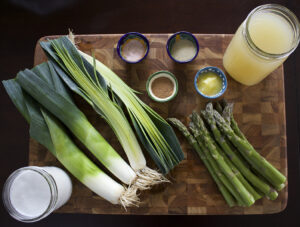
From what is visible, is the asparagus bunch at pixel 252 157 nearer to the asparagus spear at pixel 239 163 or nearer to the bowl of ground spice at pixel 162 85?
the asparagus spear at pixel 239 163

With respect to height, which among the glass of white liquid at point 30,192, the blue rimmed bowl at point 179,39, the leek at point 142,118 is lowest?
the glass of white liquid at point 30,192

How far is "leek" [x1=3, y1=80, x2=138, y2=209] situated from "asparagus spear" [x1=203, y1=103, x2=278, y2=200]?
1.56 feet

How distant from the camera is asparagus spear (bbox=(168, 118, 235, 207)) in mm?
1364

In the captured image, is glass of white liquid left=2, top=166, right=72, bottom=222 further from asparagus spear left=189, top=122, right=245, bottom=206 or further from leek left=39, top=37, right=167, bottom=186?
asparagus spear left=189, top=122, right=245, bottom=206

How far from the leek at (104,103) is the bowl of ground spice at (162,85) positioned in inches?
7.7

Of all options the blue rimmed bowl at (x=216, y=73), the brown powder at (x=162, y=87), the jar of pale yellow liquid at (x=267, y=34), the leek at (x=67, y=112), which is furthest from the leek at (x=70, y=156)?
the jar of pale yellow liquid at (x=267, y=34)

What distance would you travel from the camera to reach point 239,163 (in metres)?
1.36

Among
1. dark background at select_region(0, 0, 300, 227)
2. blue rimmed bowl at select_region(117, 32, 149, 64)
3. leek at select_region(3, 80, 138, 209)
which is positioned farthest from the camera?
dark background at select_region(0, 0, 300, 227)

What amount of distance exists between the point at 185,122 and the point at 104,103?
0.42m

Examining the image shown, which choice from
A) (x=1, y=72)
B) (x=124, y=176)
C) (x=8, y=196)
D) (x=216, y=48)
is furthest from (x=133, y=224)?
(x=1, y=72)

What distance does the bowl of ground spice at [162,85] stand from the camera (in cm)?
140

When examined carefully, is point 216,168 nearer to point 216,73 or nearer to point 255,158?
point 255,158

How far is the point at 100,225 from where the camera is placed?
182cm

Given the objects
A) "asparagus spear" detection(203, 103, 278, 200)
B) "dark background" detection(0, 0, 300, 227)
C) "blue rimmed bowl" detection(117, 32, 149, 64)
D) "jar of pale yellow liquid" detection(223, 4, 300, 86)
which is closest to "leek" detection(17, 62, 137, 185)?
"blue rimmed bowl" detection(117, 32, 149, 64)
